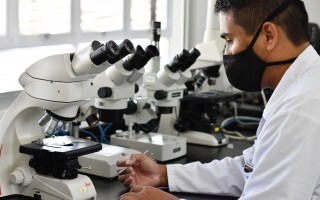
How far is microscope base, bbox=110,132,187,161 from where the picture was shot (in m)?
2.46

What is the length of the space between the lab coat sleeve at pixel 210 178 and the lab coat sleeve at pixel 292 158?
0.59 metres

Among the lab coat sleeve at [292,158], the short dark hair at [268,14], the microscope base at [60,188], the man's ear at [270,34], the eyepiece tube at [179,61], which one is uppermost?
the short dark hair at [268,14]

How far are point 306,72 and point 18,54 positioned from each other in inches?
63.6

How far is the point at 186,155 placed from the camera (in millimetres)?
2627

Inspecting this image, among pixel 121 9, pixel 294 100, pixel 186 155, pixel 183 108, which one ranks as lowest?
pixel 186 155

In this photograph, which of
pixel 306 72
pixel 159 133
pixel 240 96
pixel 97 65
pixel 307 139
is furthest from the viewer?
pixel 240 96

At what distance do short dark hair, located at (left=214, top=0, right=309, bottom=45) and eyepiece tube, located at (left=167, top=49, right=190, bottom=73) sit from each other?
0.85 metres

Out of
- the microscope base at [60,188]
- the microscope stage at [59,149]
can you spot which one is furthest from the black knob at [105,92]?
the microscope base at [60,188]

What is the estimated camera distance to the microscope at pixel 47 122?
1777 millimetres

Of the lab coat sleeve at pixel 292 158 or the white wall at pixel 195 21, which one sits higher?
the white wall at pixel 195 21

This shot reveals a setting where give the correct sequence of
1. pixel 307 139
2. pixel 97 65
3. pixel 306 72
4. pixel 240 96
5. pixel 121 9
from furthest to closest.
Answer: pixel 240 96, pixel 121 9, pixel 97 65, pixel 306 72, pixel 307 139

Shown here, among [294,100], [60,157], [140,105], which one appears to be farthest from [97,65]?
[140,105]

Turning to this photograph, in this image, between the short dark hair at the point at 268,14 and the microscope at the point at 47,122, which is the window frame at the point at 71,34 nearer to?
the microscope at the point at 47,122

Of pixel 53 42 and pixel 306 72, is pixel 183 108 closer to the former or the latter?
pixel 53 42
